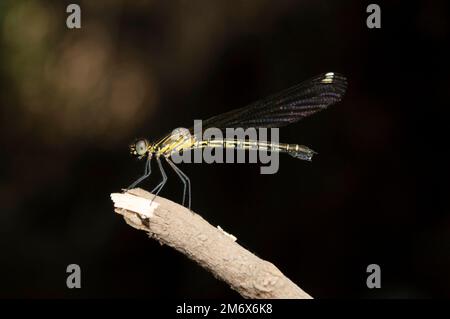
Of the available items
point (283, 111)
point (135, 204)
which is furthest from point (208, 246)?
point (283, 111)

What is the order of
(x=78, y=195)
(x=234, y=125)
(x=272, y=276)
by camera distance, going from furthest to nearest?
(x=78, y=195) < (x=234, y=125) < (x=272, y=276)

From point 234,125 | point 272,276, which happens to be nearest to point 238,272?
point 272,276

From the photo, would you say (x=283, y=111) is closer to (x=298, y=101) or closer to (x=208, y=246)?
(x=298, y=101)

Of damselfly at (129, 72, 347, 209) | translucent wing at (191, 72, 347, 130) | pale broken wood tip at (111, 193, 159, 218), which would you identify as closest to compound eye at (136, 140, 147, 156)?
damselfly at (129, 72, 347, 209)

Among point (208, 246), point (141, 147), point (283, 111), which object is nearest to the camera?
point (208, 246)

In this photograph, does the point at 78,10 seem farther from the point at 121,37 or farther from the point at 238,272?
the point at 238,272

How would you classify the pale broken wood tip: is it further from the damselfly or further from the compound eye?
the damselfly
